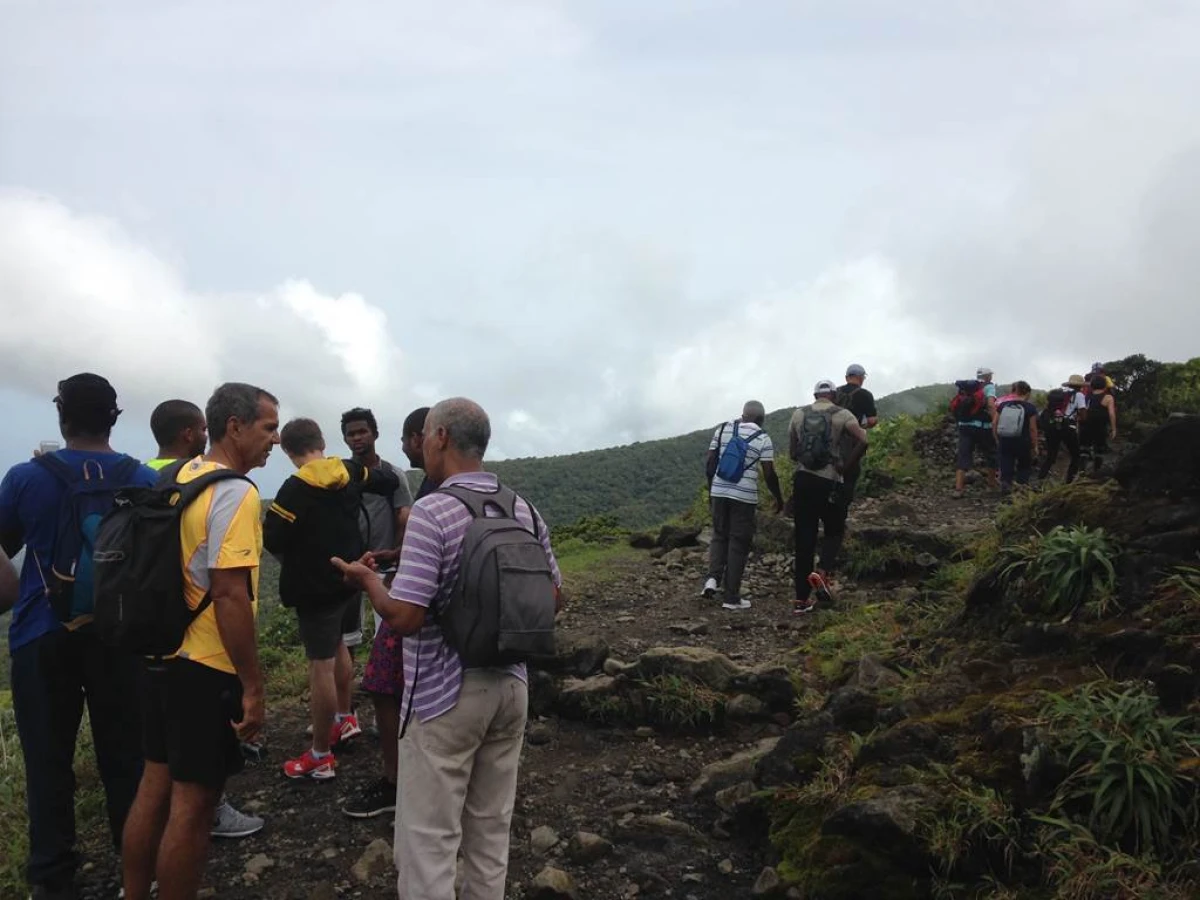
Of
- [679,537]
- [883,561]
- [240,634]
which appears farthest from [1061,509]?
[679,537]

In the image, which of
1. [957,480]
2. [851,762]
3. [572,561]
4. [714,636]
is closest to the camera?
[851,762]

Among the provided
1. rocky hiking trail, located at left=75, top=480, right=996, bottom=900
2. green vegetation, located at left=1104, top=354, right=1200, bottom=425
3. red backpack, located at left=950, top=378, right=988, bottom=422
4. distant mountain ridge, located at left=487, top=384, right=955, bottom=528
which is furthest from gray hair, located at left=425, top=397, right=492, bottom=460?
distant mountain ridge, located at left=487, top=384, right=955, bottom=528

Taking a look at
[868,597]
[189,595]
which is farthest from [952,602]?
[189,595]

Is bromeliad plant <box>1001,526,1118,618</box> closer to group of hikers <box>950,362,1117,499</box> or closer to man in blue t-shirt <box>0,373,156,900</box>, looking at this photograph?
man in blue t-shirt <box>0,373,156,900</box>

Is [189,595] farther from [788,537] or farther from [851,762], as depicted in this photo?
[788,537]

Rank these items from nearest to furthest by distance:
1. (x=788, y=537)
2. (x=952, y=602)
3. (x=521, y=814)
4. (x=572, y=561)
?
(x=521, y=814) < (x=952, y=602) < (x=788, y=537) < (x=572, y=561)

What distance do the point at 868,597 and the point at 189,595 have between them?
7.09m

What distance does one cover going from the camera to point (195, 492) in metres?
3.31

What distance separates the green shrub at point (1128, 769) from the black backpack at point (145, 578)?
3.48 m

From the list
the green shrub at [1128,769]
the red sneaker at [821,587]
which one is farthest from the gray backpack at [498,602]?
the red sneaker at [821,587]

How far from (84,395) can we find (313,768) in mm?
2542

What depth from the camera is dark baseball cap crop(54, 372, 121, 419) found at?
3850 mm

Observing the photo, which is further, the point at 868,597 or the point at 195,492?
the point at 868,597

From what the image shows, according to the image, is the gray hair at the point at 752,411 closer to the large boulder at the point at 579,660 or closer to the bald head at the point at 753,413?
the bald head at the point at 753,413
